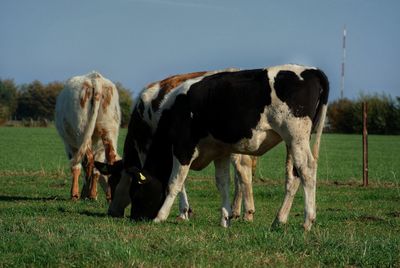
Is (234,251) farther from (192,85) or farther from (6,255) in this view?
(192,85)

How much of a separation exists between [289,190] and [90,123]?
6720 mm

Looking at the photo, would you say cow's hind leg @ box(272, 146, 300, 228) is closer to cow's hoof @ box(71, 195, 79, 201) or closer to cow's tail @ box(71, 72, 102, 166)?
cow's tail @ box(71, 72, 102, 166)

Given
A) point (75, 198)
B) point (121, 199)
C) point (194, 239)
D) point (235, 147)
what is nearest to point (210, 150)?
point (235, 147)

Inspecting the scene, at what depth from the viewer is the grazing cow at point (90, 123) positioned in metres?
16.7

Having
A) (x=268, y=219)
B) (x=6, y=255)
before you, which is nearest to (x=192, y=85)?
(x=268, y=219)

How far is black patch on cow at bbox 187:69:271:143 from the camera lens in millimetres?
10758

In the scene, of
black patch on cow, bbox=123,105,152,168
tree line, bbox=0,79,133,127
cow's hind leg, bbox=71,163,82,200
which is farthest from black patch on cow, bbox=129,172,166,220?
tree line, bbox=0,79,133,127

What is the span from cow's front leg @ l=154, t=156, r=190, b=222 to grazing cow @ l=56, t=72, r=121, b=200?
513 centimetres

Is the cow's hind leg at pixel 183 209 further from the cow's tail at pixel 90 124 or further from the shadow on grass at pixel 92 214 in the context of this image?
the cow's tail at pixel 90 124

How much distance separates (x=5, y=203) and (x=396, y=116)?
80.5 m

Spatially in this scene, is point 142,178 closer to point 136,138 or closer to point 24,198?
point 136,138

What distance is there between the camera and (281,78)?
10703 millimetres

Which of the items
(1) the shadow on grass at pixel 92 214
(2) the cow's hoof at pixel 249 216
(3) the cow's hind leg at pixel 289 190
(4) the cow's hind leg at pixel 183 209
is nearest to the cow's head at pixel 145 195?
(1) the shadow on grass at pixel 92 214

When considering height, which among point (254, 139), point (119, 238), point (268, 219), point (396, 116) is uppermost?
point (254, 139)
